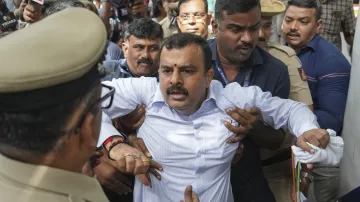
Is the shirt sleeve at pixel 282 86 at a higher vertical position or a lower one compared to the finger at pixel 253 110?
lower

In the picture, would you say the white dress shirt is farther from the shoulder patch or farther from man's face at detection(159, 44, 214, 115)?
the shoulder patch

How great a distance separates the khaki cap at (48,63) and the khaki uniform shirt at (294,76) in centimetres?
153

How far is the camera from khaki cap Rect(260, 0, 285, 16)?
282cm

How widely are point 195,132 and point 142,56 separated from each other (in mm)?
896

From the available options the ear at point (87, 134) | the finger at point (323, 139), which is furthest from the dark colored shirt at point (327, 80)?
the ear at point (87, 134)

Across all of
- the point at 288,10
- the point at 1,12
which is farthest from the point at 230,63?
the point at 1,12

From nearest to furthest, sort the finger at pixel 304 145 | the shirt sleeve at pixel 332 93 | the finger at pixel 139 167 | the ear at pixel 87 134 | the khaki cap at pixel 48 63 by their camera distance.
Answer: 1. the khaki cap at pixel 48 63
2. the ear at pixel 87 134
3. the finger at pixel 304 145
4. the finger at pixel 139 167
5. the shirt sleeve at pixel 332 93

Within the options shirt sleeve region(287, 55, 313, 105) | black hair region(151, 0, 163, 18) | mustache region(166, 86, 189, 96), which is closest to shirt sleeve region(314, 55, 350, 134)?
shirt sleeve region(287, 55, 313, 105)

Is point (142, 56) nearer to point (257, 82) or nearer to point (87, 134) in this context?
point (257, 82)

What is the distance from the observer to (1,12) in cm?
443

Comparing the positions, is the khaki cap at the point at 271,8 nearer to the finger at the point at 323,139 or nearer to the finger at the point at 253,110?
the finger at the point at 253,110

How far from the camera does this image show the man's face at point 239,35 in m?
2.27

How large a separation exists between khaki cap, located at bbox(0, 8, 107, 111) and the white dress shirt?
0.90 m

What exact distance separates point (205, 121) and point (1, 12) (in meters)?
3.34
